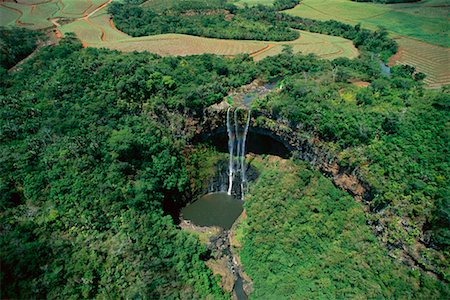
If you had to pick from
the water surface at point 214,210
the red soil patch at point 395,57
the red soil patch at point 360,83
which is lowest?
the water surface at point 214,210

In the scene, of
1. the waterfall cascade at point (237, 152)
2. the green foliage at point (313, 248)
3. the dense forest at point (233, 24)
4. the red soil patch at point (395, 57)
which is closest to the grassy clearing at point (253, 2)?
the dense forest at point (233, 24)

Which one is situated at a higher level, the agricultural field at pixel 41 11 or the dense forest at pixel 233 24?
the agricultural field at pixel 41 11

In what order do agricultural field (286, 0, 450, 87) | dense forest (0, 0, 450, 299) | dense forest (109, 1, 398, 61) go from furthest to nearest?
1. dense forest (109, 1, 398, 61)
2. agricultural field (286, 0, 450, 87)
3. dense forest (0, 0, 450, 299)

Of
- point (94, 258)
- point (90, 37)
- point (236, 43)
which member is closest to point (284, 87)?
point (236, 43)

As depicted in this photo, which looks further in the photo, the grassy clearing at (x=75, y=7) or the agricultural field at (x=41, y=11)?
the grassy clearing at (x=75, y=7)

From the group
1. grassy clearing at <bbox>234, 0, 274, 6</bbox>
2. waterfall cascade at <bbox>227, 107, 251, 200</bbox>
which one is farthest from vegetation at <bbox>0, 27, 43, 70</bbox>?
grassy clearing at <bbox>234, 0, 274, 6</bbox>

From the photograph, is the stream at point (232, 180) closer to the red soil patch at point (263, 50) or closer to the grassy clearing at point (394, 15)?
the red soil patch at point (263, 50)

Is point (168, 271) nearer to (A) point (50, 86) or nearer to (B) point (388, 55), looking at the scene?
(A) point (50, 86)

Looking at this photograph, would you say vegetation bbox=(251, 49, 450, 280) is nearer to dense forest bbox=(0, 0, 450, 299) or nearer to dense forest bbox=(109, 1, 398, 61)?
dense forest bbox=(0, 0, 450, 299)
